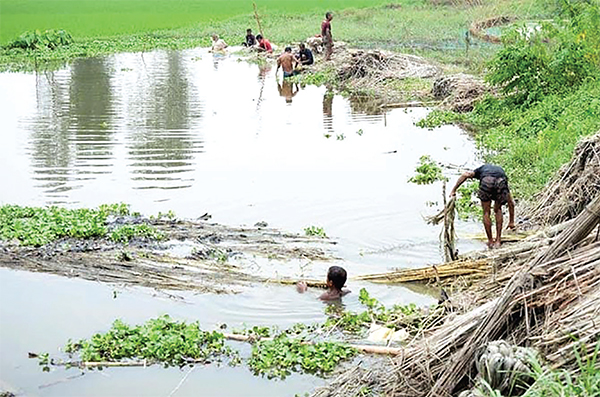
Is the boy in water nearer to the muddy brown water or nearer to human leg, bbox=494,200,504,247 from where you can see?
the muddy brown water

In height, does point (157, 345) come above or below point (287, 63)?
below

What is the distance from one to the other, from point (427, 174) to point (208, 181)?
11.3ft

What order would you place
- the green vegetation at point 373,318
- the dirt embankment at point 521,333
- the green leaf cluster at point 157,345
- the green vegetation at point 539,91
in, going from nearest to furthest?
the dirt embankment at point 521,333 → the green leaf cluster at point 157,345 → the green vegetation at point 373,318 → the green vegetation at point 539,91

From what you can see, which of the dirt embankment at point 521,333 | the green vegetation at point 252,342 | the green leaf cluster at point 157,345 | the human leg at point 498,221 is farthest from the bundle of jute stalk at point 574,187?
the green leaf cluster at point 157,345

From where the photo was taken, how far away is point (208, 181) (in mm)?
14203

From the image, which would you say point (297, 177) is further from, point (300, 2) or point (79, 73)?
point (300, 2)

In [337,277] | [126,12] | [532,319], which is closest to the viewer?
[532,319]

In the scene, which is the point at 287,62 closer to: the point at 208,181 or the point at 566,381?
the point at 208,181

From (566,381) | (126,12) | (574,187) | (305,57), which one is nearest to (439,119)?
(574,187)

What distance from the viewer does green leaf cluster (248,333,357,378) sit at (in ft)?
25.0

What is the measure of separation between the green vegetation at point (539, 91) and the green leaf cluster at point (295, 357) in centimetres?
707

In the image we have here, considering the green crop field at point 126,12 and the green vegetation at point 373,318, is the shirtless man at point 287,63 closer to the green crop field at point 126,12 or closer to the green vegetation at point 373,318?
the green crop field at point 126,12

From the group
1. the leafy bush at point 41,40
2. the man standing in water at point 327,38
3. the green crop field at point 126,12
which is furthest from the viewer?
the green crop field at point 126,12

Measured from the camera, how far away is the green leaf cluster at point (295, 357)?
25.0ft
